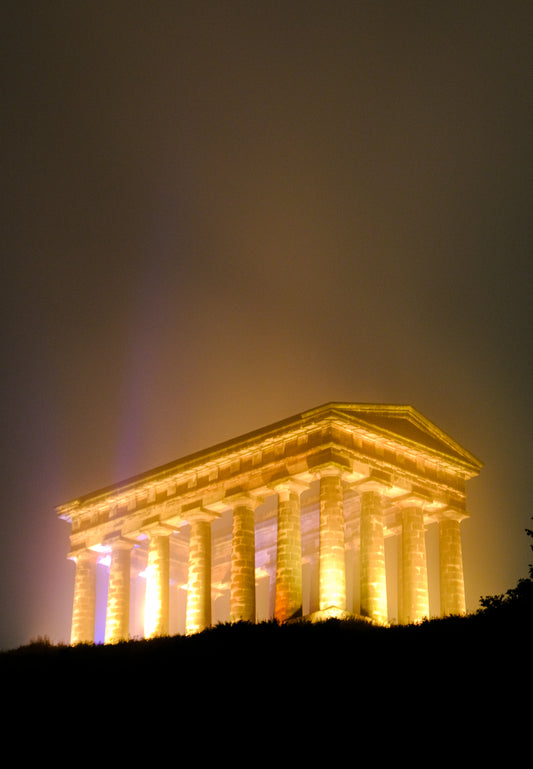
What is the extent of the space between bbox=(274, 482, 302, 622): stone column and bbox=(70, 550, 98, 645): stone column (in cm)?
1273

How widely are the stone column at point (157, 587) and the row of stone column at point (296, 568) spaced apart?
0.15 ft

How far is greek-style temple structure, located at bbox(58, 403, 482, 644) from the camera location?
43.5 meters

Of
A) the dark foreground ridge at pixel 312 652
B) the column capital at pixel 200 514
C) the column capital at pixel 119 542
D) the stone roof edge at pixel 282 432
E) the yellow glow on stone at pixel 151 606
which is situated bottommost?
the dark foreground ridge at pixel 312 652

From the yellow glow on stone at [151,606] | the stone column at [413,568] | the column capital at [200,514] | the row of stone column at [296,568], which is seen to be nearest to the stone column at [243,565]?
the row of stone column at [296,568]

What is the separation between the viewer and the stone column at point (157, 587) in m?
48.8

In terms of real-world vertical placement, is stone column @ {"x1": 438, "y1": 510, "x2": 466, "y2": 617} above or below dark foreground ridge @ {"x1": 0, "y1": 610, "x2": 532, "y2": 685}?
above

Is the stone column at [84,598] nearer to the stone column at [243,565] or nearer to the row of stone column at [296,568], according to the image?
the row of stone column at [296,568]

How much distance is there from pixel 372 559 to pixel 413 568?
2.51 m

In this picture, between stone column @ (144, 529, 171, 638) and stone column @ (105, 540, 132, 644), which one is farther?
stone column @ (105, 540, 132, 644)

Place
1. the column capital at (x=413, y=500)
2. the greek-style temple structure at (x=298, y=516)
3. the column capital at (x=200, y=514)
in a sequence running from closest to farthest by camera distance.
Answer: the greek-style temple structure at (x=298, y=516) < the column capital at (x=413, y=500) < the column capital at (x=200, y=514)

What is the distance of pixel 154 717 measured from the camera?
24.5m

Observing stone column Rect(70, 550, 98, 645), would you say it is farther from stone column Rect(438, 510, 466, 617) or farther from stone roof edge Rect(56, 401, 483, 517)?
stone column Rect(438, 510, 466, 617)

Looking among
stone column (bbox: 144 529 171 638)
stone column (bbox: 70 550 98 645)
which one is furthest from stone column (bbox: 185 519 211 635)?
stone column (bbox: 70 550 98 645)

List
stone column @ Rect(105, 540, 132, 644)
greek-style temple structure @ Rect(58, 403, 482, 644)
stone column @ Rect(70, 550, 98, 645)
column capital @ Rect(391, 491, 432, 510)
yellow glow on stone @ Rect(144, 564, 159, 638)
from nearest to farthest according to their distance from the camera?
greek-style temple structure @ Rect(58, 403, 482, 644) < column capital @ Rect(391, 491, 432, 510) < yellow glow on stone @ Rect(144, 564, 159, 638) < stone column @ Rect(105, 540, 132, 644) < stone column @ Rect(70, 550, 98, 645)
